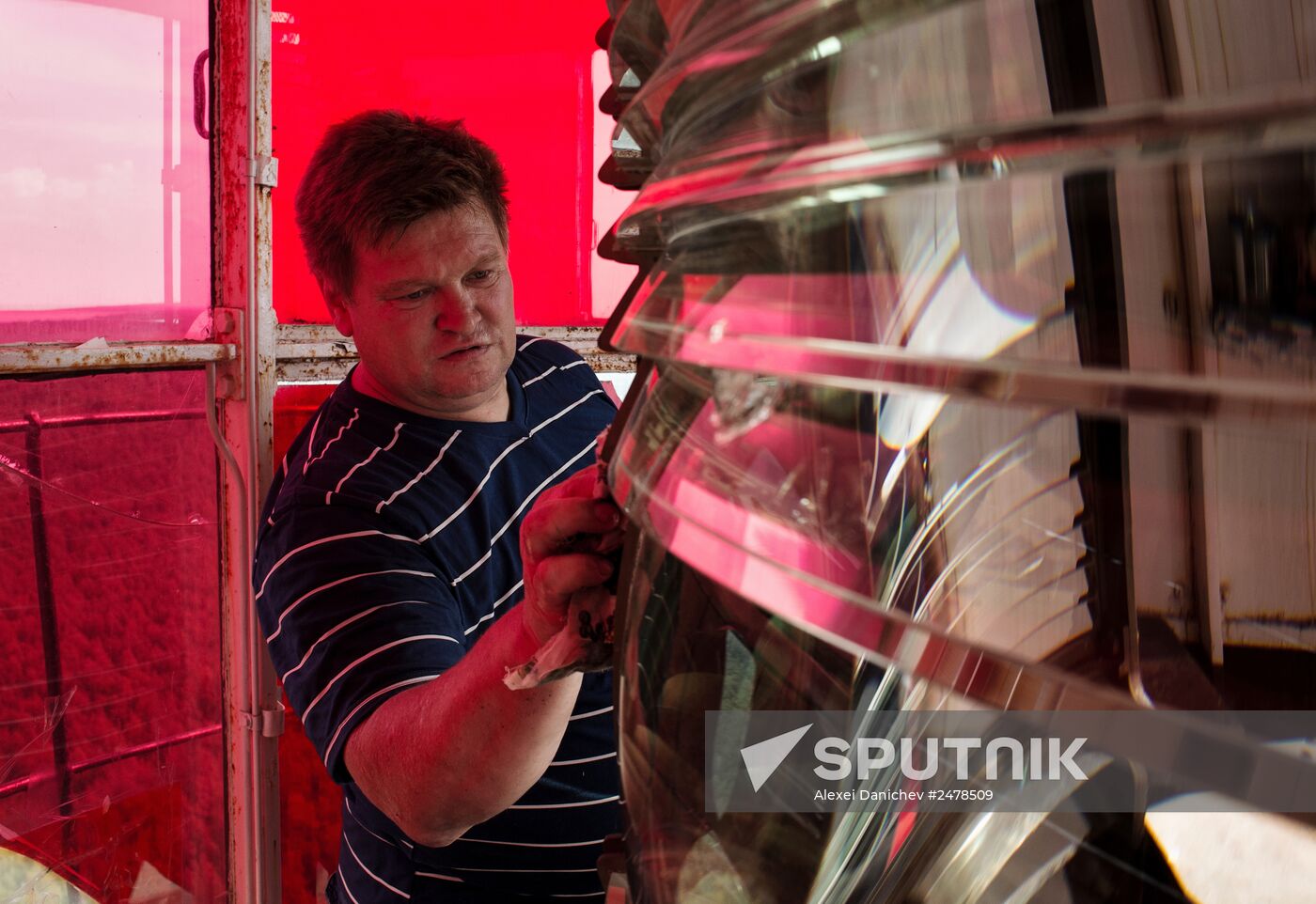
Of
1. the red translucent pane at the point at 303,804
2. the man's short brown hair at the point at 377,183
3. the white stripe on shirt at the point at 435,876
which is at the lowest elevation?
the red translucent pane at the point at 303,804

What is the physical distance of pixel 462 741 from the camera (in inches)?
36.0

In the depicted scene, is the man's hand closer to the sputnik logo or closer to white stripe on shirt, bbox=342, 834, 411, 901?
the sputnik logo

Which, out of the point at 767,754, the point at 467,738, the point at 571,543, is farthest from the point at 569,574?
the point at 467,738

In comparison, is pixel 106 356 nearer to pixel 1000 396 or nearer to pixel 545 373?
pixel 545 373

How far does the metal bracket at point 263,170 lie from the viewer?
77.6 inches

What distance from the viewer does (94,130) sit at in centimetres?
180

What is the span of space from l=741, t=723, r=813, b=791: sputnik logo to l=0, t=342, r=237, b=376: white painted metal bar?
1.77 meters

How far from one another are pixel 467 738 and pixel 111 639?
4.19ft

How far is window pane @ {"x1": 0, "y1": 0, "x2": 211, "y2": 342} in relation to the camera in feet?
5.59

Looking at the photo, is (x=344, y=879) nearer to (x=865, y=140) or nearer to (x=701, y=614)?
(x=701, y=614)

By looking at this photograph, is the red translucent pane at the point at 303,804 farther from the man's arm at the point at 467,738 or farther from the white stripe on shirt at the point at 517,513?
the man's arm at the point at 467,738

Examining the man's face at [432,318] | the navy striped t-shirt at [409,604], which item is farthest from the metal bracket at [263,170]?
the navy striped t-shirt at [409,604]

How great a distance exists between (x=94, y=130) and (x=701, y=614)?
74.1 inches

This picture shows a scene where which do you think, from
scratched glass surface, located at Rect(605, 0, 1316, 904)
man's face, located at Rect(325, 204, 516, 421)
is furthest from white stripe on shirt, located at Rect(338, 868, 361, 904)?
scratched glass surface, located at Rect(605, 0, 1316, 904)
